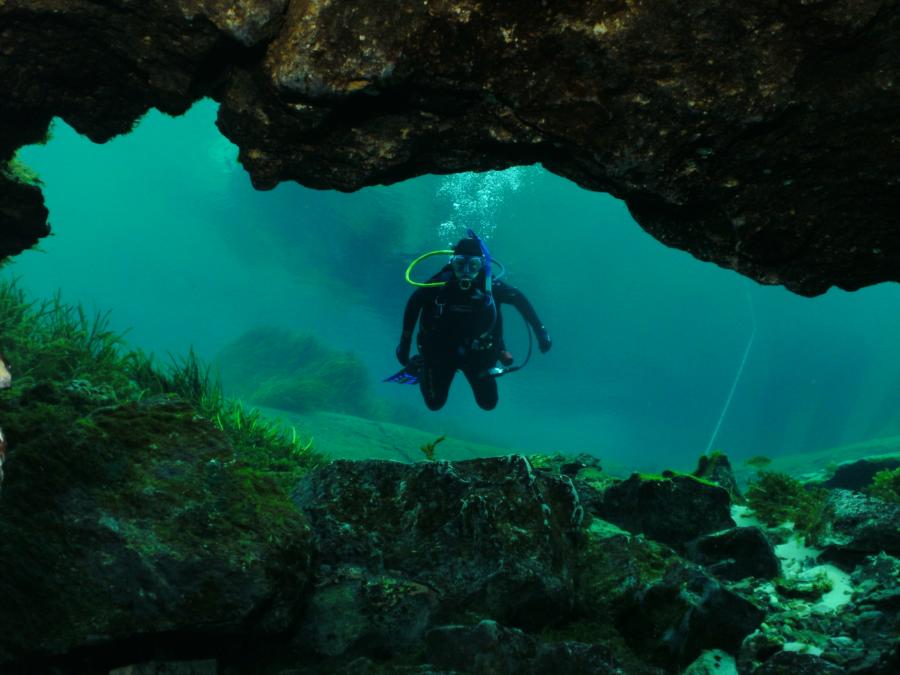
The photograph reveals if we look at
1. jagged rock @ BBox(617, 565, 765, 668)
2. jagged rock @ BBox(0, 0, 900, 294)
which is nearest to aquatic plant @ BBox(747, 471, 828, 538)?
jagged rock @ BBox(617, 565, 765, 668)

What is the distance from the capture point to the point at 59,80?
3.29m

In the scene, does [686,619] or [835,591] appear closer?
[686,619]

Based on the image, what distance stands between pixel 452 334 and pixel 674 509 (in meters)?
5.67

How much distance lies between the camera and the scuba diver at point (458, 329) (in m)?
8.97

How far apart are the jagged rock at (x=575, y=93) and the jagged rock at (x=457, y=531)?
6.31 feet

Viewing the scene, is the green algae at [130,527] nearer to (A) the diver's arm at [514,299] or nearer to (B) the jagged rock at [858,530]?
(B) the jagged rock at [858,530]

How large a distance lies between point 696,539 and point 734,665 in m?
1.61

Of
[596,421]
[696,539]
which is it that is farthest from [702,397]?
[696,539]

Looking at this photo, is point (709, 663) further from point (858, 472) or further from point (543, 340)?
point (858, 472)

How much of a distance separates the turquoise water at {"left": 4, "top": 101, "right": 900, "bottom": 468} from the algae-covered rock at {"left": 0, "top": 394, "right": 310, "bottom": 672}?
28577mm

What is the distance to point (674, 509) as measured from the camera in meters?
4.44

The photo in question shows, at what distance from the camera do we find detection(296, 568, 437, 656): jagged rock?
2695 mm

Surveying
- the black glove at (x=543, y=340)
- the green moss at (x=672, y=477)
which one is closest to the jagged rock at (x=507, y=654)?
the green moss at (x=672, y=477)

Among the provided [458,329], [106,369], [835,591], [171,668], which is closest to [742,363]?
[458,329]
